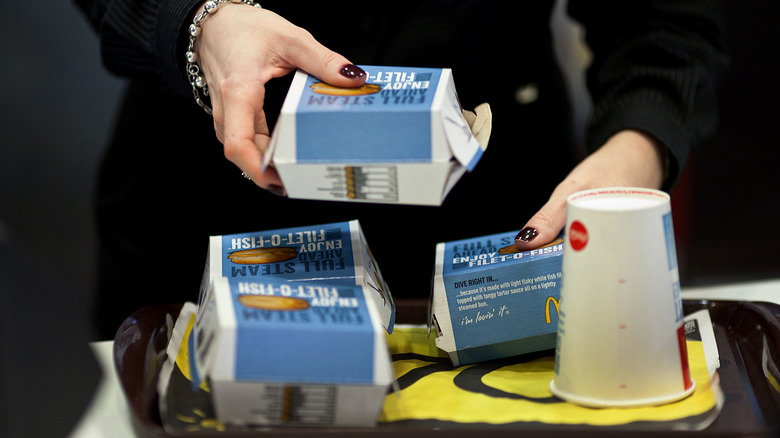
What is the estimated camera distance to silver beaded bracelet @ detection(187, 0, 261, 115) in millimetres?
880

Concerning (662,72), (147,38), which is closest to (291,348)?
(147,38)

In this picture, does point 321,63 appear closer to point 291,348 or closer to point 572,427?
point 291,348

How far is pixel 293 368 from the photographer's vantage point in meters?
0.66

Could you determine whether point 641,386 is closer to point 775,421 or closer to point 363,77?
point 775,421

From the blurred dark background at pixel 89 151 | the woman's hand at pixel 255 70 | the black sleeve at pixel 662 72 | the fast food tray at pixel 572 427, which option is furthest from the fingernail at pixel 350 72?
the blurred dark background at pixel 89 151

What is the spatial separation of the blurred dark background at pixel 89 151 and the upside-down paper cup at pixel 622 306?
1571 millimetres

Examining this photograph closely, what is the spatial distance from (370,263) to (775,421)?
46cm

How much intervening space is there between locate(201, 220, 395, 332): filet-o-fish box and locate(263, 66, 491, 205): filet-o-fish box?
4.8 inches

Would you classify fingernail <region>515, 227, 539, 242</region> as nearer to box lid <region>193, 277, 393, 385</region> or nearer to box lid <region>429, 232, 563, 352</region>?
box lid <region>429, 232, 563, 352</region>

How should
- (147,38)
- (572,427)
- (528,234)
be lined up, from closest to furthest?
(572,427) → (528,234) → (147,38)

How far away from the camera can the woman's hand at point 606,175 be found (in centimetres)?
88

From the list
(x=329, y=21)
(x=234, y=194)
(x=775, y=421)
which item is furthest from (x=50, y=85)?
(x=775, y=421)

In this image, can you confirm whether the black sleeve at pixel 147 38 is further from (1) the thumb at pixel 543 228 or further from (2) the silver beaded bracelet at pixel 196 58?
(1) the thumb at pixel 543 228

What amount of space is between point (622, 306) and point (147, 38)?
71 cm
